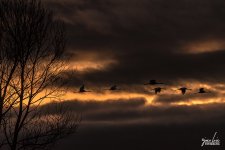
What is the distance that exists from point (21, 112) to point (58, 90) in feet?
8.38

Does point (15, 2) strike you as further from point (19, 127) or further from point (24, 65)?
point (19, 127)

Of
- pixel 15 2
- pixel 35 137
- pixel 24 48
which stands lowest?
pixel 35 137

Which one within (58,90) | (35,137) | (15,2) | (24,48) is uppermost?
(15,2)

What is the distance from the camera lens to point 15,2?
24.3m

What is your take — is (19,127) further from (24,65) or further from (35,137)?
(24,65)

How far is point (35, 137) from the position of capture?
25.7 m

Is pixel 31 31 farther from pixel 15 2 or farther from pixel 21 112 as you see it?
pixel 21 112

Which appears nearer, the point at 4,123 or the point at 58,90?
the point at 4,123

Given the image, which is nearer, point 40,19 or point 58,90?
point 40,19

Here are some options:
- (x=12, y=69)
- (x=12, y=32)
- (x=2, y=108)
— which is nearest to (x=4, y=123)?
(x=2, y=108)

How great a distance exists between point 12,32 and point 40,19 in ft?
5.02

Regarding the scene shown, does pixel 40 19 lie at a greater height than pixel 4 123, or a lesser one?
greater

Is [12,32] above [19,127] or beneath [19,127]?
above

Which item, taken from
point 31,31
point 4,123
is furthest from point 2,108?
point 31,31
